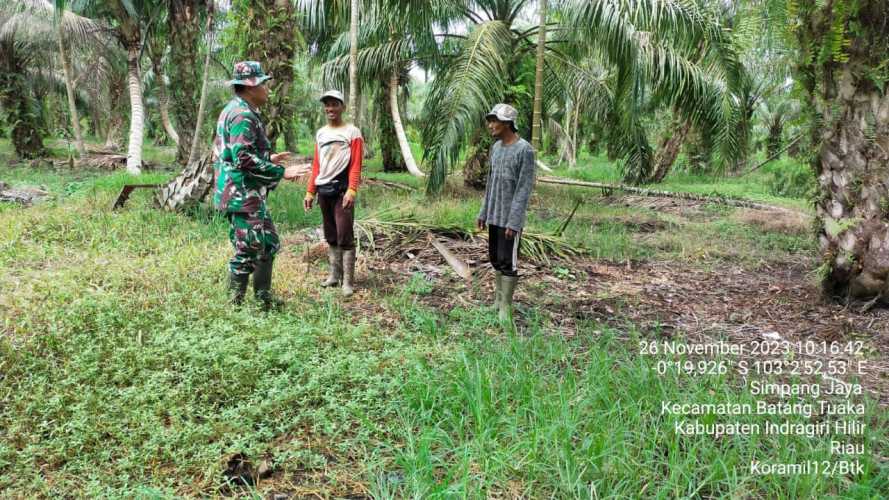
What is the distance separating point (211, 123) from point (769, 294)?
21.4m

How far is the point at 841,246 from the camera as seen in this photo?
15.6ft

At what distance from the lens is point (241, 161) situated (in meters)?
3.98

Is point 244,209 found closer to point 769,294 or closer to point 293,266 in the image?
point 293,266

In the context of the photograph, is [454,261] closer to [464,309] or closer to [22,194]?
[464,309]

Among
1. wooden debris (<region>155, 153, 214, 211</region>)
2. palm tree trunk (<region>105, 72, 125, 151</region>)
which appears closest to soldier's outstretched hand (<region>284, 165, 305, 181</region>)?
wooden debris (<region>155, 153, 214, 211</region>)

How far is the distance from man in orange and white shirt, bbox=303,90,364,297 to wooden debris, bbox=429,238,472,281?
1234 mm

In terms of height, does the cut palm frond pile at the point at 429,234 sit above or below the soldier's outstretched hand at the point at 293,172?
below

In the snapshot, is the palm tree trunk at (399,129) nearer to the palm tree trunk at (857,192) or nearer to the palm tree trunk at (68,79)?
the palm tree trunk at (68,79)

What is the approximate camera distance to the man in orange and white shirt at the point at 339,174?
4.85 metres

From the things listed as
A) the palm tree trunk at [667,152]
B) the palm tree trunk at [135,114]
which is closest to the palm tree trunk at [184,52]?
the palm tree trunk at [135,114]

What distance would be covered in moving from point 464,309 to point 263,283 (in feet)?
5.38

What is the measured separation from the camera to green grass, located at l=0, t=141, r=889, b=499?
7.98 ft

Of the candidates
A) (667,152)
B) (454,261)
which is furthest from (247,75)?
(667,152)

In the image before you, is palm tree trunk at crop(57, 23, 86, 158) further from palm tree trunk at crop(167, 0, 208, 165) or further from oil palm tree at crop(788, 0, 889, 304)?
oil palm tree at crop(788, 0, 889, 304)
